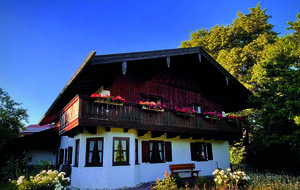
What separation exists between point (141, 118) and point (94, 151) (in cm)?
295

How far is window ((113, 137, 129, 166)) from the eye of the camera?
1145 centimetres

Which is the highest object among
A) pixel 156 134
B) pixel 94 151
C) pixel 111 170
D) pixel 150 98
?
pixel 150 98

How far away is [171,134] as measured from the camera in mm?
14148

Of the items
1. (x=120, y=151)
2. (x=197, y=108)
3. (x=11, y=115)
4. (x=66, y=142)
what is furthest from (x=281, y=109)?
(x=11, y=115)

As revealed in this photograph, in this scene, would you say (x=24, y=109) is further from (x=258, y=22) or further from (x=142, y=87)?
(x=258, y=22)

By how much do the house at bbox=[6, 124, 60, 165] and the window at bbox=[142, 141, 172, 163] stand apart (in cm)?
940

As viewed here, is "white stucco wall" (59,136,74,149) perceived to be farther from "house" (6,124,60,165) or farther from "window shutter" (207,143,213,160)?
"window shutter" (207,143,213,160)

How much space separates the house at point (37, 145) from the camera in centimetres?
1842

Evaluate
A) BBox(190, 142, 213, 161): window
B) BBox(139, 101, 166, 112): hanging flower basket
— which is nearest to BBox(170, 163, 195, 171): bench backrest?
BBox(190, 142, 213, 161): window

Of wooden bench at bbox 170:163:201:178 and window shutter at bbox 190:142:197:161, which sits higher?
window shutter at bbox 190:142:197:161

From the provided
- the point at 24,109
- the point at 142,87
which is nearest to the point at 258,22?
the point at 142,87

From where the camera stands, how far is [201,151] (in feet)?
53.9

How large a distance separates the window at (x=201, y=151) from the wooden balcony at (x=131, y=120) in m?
0.88

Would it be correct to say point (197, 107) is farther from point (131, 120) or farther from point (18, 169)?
point (18, 169)
